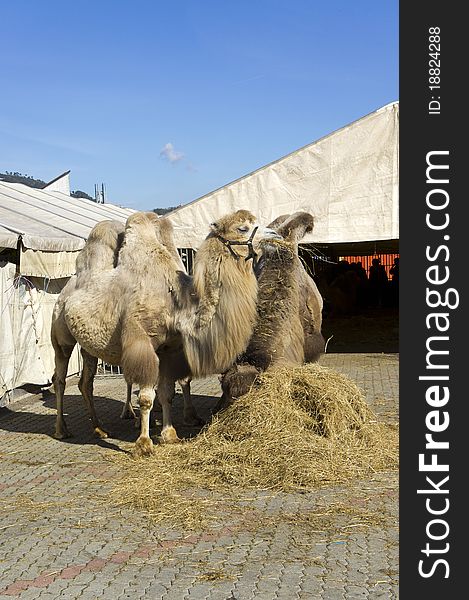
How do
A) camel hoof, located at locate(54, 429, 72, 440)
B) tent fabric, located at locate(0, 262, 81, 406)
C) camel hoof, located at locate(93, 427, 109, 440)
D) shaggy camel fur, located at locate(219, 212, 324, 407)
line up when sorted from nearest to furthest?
shaggy camel fur, located at locate(219, 212, 324, 407) < camel hoof, located at locate(93, 427, 109, 440) < camel hoof, located at locate(54, 429, 72, 440) < tent fabric, located at locate(0, 262, 81, 406)

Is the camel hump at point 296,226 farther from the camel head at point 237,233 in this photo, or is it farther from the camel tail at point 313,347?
the camel head at point 237,233

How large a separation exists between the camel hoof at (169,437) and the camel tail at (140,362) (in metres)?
0.66

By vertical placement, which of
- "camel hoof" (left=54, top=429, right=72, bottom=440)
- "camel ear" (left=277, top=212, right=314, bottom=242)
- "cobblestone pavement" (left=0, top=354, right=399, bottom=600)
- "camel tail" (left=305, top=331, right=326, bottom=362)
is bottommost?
"cobblestone pavement" (left=0, top=354, right=399, bottom=600)

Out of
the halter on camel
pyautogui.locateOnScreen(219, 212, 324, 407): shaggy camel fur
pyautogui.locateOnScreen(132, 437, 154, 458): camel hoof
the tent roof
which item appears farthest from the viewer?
the tent roof

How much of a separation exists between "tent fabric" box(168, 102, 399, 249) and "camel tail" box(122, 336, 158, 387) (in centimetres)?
669

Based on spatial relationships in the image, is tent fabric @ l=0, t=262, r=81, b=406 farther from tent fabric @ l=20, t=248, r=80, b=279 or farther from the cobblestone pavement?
the cobblestone pavement

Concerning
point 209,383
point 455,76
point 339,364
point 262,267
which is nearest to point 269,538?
point 455,76

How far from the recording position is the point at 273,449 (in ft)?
23.6

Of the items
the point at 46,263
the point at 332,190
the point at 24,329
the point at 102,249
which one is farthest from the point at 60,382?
the point at 332,190

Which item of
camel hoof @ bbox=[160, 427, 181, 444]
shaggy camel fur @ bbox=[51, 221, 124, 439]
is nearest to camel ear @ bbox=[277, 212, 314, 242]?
shaggy camel fur @ bbox=[51, 221, 124, 439]

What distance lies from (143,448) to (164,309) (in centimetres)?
138

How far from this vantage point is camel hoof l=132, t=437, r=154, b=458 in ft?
25.5

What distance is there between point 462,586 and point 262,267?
5.59 m

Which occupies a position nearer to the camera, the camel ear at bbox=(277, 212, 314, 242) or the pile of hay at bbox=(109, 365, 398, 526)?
the pile of hay at bbox=(109, 365, 398, 526)
